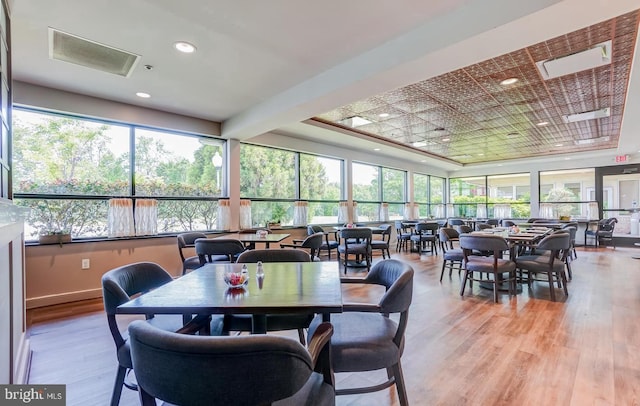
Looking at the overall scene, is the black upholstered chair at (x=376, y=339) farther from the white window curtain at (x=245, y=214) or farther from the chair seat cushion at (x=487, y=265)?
the white window curtain at (x=245, y=214)

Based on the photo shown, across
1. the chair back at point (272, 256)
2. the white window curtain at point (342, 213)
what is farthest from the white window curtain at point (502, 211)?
the chair back at point (272, 256)

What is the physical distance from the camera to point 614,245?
8.50m

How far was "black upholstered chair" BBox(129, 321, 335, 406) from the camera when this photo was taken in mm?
785

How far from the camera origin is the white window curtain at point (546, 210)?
9438mm

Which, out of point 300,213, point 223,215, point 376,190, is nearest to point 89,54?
point 223,215

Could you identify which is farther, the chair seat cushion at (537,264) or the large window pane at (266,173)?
the large window pane at (266,173)

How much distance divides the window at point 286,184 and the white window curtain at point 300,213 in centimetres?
11

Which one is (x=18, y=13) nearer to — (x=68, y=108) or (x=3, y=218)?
(x=68, y=108)

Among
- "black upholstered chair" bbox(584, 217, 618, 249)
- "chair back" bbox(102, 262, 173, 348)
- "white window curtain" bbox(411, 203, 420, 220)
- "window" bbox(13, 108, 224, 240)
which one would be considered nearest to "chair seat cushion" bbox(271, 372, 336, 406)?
"chair back" bbox(102, 262, 173, 348)

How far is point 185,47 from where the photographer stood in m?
2.82

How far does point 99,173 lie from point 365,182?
5.99 metres

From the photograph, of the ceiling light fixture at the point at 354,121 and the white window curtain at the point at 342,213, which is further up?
the ceiling light fixture at the point at 354,121

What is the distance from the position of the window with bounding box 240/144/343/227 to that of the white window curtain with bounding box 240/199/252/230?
22 centimetres

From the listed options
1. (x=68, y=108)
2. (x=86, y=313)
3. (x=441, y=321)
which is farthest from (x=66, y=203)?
(x=441, y=321)
